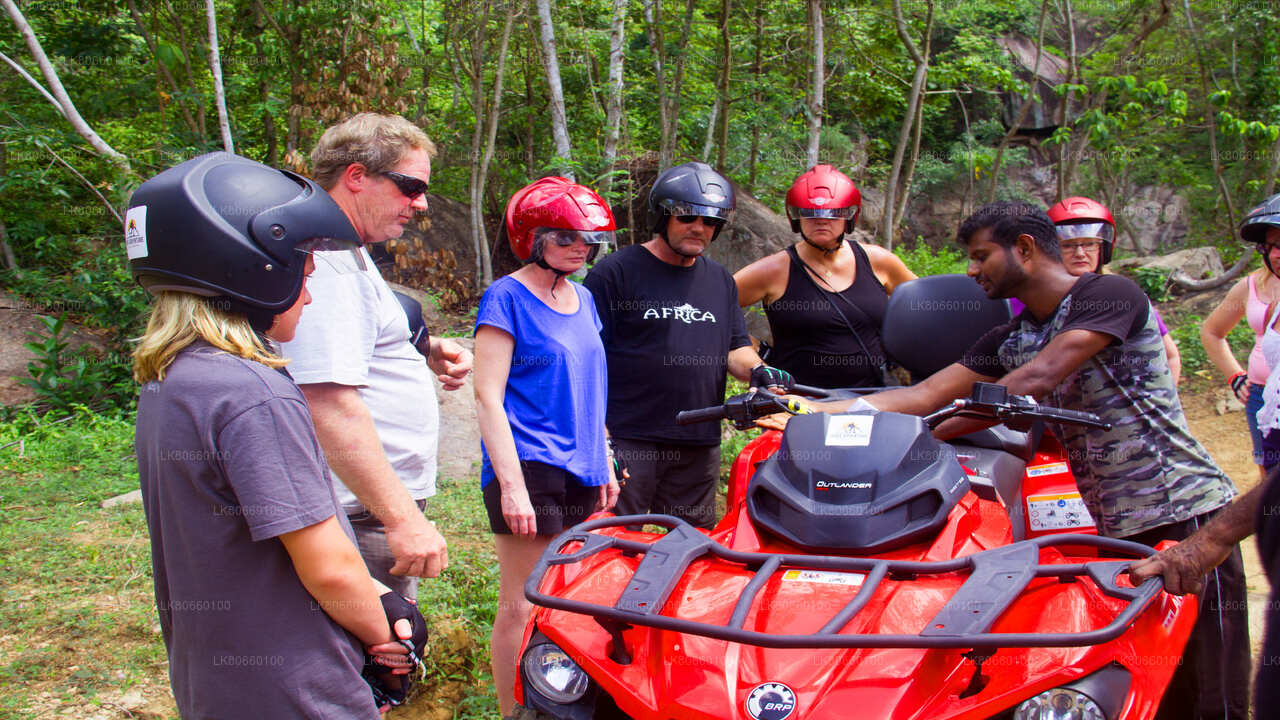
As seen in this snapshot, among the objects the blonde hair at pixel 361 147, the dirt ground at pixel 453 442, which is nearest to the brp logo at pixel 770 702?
A: the blonde hair at pixel 361 147

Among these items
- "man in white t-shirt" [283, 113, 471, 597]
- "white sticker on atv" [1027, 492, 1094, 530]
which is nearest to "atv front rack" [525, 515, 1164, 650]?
"man in white t-shirt" [283, 113, 471, 597]

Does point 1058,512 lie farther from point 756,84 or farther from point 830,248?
point 756,84

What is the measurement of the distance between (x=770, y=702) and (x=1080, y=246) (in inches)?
176

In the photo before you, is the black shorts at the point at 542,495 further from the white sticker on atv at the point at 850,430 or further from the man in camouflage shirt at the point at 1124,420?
the white sticker on atv at the point at 850,430

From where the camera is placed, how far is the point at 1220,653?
3043mm

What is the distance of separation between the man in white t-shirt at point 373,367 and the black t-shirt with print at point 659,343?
1266mm

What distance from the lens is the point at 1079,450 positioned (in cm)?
335

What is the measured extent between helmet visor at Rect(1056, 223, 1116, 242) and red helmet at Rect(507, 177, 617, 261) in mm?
3290

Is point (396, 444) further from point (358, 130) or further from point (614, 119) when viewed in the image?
point (614, 119)

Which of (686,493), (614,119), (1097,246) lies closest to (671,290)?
(686,493)

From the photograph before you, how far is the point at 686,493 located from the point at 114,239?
887 centimetres

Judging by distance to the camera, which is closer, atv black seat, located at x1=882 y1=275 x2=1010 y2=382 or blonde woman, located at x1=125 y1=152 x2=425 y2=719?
blonde woman, located at x1=125 y1=152 x2=425 y2=719

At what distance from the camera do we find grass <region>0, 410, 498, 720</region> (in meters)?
3.80

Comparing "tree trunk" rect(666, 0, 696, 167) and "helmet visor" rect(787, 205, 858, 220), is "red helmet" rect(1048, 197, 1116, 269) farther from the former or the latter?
"tree trunk" rect(666, 0, 696, 167)
